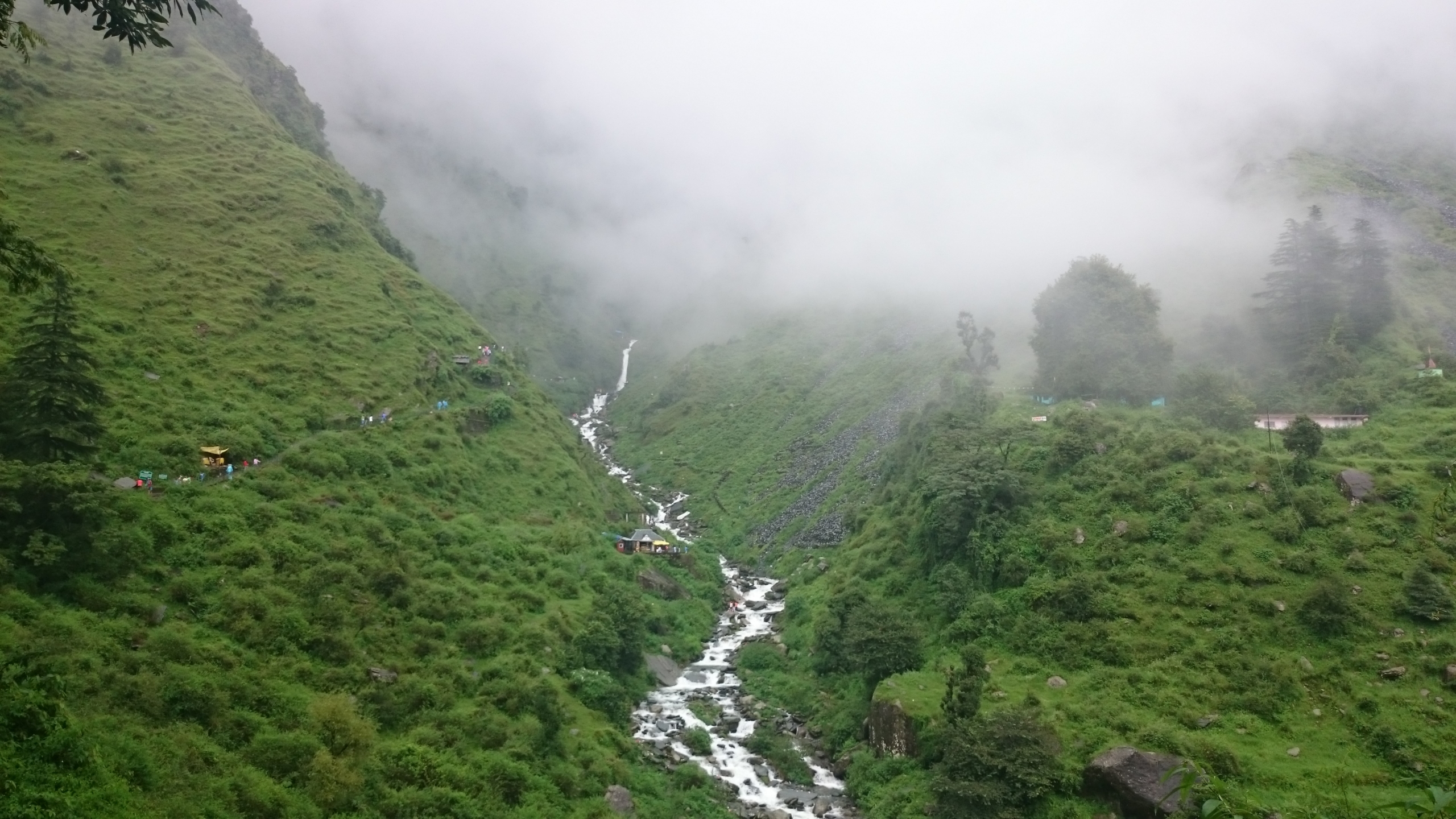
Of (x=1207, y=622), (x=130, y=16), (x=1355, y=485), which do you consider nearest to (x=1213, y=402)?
(x=1355, y=485)

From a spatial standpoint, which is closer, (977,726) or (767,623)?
(977,726)

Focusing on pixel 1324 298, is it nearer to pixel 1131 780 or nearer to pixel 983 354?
pixel 983 354

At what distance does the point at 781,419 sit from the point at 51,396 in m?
95.9

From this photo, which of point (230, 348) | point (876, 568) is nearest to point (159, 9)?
point (230, 348)

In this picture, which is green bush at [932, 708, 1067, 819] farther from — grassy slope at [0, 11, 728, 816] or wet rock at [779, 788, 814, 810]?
grassy slope at [0, 11, 728, 816]

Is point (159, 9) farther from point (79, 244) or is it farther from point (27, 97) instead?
point (27, 97)

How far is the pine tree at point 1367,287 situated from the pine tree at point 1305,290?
3.28ft

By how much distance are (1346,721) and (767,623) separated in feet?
134

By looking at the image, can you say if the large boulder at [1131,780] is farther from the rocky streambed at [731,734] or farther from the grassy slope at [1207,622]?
the rocky streambed at [731,734]

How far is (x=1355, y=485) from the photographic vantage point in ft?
152

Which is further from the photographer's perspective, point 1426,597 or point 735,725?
point 735,725

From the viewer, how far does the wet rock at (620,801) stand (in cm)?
3797

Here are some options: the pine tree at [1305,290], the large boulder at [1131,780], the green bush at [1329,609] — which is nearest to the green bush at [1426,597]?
the green bush at [1329,609]

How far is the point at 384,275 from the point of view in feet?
278
